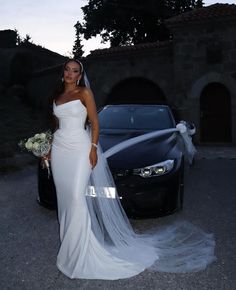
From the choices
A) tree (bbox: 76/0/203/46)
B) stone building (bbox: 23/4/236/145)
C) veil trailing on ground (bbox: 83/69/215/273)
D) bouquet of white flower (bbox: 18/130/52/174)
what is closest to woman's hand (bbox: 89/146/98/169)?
veil trailing on ground (bbox: 83/69/215/273)

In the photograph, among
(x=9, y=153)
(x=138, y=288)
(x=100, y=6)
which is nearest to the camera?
(x=138, y=288)

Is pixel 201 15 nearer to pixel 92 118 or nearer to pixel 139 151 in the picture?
pixel 139 151

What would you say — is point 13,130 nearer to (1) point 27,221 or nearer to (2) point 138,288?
(1) point 27,221

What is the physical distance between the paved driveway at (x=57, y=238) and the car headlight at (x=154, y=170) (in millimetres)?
742

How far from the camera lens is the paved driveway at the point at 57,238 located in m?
3.04

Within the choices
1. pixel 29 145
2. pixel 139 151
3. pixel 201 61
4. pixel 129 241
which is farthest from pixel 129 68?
pixel 129 241

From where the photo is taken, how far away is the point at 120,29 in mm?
29344

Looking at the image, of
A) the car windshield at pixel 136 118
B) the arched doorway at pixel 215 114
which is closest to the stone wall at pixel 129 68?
the arched doorway at pixel 215 114

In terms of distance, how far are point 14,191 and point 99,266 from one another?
12.5ft

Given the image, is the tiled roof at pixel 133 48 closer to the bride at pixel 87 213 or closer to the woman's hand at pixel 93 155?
the bride at pixel 87 213

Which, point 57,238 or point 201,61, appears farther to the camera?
point 201,61

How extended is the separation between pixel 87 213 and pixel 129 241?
0.65 metres

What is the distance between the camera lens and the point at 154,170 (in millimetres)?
4188

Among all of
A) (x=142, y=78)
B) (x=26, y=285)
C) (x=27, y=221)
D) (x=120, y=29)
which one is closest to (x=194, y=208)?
(x=27, y=221)
